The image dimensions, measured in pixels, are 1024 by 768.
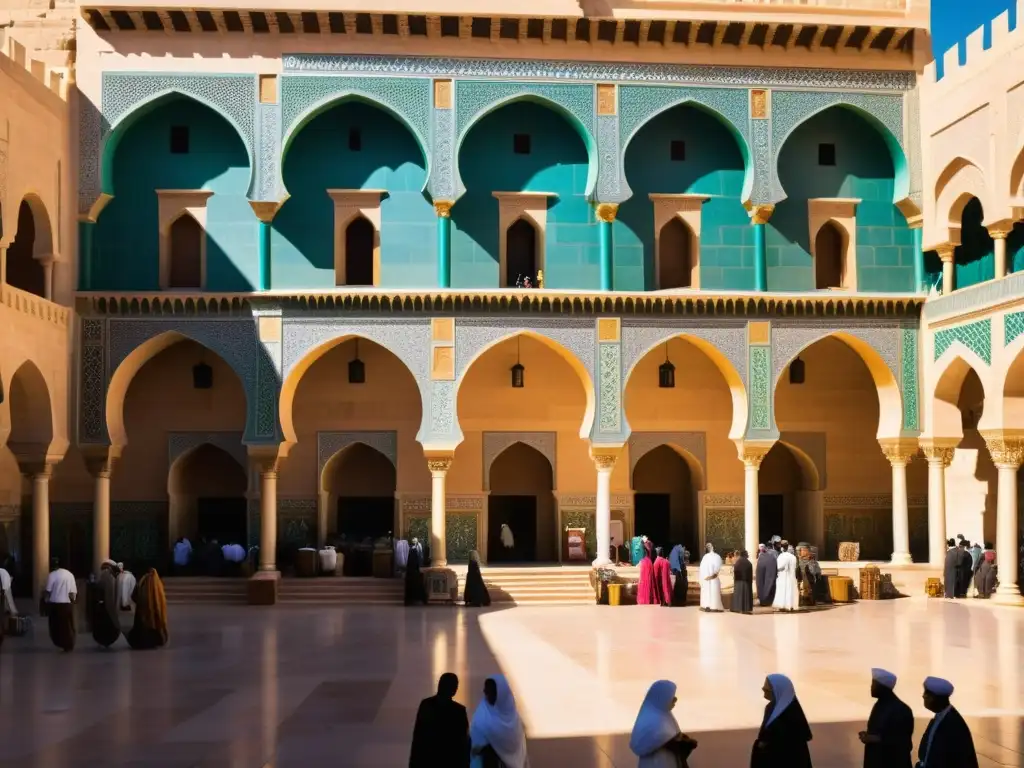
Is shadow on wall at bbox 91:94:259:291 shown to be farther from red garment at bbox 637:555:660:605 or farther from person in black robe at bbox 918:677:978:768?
person in black robe at bbox 918:677:978:768

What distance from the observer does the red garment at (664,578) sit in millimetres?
18156

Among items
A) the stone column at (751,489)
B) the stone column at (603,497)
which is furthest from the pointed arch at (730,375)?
the stone column at (603,497)

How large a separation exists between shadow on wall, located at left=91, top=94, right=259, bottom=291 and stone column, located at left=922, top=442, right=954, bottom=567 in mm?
10999

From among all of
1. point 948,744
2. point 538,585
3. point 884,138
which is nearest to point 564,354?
point 538,585

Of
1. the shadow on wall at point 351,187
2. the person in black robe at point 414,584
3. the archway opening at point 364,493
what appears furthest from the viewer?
the archway opening at point 364,493

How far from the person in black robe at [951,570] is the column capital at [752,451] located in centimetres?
308

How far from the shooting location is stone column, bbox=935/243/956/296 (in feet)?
64.2

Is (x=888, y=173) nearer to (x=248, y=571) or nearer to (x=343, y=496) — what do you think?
(x=343, y=496)

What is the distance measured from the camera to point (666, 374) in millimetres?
21750

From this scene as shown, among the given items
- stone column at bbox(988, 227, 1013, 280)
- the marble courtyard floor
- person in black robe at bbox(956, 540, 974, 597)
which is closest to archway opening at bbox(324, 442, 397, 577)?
the marble courtyard floor

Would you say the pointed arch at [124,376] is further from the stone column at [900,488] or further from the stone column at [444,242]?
the stone column at [900,488]

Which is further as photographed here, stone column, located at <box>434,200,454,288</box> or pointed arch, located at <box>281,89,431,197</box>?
stone column, located at <box>434,200,454,288</box>

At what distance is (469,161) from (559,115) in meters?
1.63

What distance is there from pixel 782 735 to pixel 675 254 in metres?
15.6
